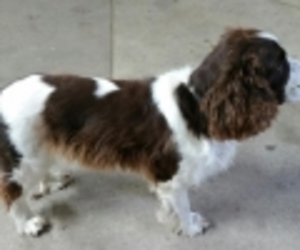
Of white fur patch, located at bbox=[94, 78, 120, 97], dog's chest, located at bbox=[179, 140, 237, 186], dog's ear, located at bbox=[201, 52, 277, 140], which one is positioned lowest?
dog's chest, located at bbox=[179, 140, 237, 186]

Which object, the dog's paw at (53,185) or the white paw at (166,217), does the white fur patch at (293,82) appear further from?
→ the dog's paw at (53,185)

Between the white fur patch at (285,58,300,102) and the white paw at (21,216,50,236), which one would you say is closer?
the white fur patch at (285,58,300,102)

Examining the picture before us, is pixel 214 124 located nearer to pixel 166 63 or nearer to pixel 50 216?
pixel 50 216

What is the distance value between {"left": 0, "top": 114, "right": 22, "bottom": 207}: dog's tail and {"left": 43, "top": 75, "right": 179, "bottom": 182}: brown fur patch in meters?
0.18

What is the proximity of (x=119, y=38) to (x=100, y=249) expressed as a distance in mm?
1982

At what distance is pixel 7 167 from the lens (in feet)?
8.04

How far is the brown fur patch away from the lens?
233cm

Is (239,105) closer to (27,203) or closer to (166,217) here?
(166,217)

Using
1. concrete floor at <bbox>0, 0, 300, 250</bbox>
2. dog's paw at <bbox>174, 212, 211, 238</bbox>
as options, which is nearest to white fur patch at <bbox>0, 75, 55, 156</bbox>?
concrete floor at <bbox>0, 0, 300, 250</bbox>

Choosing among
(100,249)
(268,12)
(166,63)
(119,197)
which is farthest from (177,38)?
(100,249)

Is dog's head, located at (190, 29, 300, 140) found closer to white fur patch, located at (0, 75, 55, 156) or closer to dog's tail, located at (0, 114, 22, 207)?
white fur patch, located at (0, 75, 55, 156)

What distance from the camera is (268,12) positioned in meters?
4.38

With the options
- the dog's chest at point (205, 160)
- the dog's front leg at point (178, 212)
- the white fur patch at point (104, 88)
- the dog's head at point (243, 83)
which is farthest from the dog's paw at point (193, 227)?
the white fur patch at point (104, 88)

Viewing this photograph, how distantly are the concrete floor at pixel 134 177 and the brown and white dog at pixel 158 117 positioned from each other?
30cm
